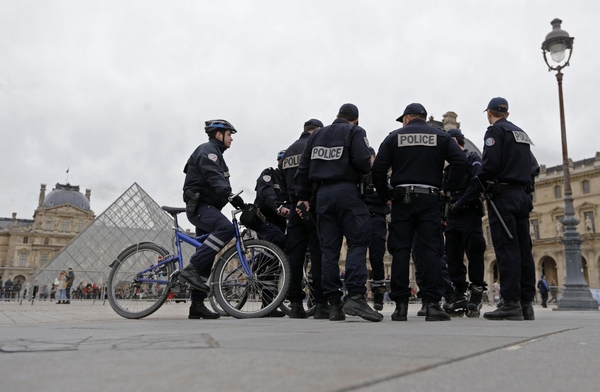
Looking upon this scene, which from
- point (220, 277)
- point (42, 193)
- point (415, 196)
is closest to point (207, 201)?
point (220, 277)

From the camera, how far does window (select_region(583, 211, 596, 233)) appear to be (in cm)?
4747

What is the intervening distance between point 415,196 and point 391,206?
0.30 metres

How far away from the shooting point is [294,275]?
548cm

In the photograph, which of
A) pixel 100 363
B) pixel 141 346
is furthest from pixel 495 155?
pixel 100 363

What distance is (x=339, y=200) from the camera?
14.6ft

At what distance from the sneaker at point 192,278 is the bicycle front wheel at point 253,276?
123 mm

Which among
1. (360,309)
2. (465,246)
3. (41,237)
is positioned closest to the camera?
(360,309)

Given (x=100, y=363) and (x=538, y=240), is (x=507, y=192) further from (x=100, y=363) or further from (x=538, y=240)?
(x=538, y=240)

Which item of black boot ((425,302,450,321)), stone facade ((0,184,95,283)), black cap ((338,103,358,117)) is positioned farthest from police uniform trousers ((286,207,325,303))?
stone facade ((0,184,95,283))

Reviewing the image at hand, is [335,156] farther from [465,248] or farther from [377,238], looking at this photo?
[377,238]

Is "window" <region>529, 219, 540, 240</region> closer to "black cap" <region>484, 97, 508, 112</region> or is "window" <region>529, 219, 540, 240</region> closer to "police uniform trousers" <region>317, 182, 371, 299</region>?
"black cap" <region>484, 97, 508, 112</region>

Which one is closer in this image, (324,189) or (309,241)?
(324,189)

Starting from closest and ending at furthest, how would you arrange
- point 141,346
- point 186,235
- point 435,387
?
point 435,387
point 141,346
point 186,235

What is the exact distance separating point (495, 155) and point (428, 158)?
0.75m
